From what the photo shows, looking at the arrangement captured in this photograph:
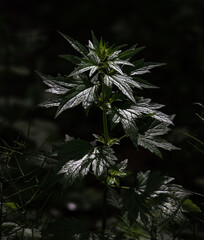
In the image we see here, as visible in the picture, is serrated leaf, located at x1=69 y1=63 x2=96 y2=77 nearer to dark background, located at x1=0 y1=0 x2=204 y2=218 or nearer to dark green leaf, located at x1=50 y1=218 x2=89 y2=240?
dark green leaf, located at x1=50 y1=218 x2=89 y2=240

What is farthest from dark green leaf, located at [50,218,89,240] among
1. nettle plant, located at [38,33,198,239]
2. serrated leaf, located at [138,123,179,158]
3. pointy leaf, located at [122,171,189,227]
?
serrated leaf, located at [138,123,179,158]

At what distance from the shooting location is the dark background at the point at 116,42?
3.63 m

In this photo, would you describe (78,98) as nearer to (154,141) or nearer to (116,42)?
(154,141)

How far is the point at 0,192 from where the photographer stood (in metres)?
1.44

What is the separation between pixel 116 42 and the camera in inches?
189

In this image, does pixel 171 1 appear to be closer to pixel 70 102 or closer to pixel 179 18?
pixel 179 18

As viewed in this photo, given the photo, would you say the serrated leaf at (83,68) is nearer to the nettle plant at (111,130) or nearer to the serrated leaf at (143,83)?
the nettle plant at (111,130)

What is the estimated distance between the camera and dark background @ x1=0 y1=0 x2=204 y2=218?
3.63 metres

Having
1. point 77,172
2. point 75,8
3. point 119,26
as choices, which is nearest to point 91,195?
point 77,172

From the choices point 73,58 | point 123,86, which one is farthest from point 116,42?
point 123,86

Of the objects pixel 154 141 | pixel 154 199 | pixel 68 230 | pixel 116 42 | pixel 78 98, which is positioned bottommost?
pixel 68 230

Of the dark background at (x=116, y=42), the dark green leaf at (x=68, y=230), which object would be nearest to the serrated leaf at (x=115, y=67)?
the dark green leaf at (x=68, y=230)

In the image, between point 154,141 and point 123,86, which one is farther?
point 154,141

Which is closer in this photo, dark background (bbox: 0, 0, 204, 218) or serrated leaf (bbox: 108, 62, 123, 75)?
serrated leaf (bbox: 108, 62, 123, 75)
